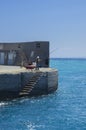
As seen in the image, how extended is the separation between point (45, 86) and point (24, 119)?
11.9m

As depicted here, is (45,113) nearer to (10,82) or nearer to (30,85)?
(10,82)

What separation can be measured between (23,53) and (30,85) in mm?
13047

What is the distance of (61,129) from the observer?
2884 centimetres

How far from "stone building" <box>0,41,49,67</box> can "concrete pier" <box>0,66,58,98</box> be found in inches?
237

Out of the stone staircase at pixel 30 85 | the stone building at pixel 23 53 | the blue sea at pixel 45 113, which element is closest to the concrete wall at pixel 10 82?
the stone staircase at pixel 30 85

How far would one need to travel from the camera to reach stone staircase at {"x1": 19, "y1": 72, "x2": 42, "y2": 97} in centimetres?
4156

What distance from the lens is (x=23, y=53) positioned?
5488 cm

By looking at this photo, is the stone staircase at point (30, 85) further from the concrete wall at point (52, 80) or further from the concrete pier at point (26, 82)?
the concrete wall at point (52, 80)

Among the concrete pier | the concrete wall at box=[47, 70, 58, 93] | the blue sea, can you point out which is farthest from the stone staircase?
the concrete wall at box=[47, 70, 58, 93]

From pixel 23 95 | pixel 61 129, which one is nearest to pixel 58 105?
pixel 23 95

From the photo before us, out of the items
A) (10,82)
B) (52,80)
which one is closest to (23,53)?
(52,80)

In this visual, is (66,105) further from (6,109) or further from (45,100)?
(6,109)

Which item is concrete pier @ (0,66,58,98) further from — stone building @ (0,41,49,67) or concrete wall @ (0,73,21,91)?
stone building @ (0,41,49,67)

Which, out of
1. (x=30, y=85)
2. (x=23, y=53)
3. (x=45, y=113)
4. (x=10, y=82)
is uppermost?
(x=23, y=53)
